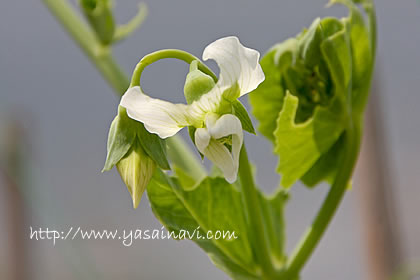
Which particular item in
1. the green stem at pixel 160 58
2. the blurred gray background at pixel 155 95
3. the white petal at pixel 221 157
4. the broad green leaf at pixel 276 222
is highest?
the green stem at pixel 160 58

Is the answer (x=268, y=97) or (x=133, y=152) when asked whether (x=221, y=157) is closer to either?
(x=133, y=152)

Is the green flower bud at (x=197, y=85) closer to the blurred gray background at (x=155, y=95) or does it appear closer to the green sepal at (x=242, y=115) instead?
the green sepal at (x=242, y=115)

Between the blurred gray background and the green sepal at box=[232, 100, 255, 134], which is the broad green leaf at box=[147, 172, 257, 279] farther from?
the blurred gray background

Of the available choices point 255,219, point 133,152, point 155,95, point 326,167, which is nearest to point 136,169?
point 133,152

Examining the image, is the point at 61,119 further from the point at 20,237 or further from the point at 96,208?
the point at 20,237

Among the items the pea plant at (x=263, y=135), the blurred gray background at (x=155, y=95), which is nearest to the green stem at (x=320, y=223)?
the pea plant at (x=263, y=135)

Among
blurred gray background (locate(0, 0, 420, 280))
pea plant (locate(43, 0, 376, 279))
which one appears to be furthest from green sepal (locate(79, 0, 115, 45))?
blurred gray background (locate(0, 0, 420, 280))

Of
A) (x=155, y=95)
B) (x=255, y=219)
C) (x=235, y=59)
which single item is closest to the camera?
(x=235, y=59)
